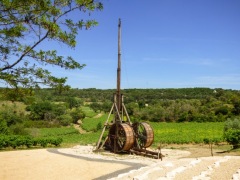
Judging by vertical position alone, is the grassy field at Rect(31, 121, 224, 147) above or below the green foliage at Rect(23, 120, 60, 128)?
above

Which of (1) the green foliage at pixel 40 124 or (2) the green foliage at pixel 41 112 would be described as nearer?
(1) the green foliage at pixel 40 124

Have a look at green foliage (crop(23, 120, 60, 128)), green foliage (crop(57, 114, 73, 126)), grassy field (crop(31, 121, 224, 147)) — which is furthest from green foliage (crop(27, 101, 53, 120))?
grassy field (crop(31, 121, 224, 147))

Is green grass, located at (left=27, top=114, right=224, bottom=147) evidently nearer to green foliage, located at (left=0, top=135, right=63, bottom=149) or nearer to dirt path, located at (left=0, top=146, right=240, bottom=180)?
green foliage, located at (left=0, top=135, right=63, bottom=149)

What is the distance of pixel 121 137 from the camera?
862 inches

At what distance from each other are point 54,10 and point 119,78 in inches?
563

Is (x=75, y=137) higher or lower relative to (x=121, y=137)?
lower

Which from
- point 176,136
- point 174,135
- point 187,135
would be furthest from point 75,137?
point 187,135

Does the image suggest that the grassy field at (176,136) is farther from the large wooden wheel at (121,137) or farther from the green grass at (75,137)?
the large wooden wheel at (121,137)

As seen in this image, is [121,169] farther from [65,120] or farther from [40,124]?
[65,120]

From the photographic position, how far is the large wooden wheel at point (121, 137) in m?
20.5

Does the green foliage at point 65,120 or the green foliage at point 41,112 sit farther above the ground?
the green foliage at point 41,112

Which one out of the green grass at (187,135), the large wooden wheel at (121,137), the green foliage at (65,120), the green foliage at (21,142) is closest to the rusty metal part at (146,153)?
the large wooden wheel at (121,137)

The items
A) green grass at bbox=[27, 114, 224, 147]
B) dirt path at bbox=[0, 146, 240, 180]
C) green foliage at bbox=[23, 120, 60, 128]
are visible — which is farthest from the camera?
green foliage at bbox=[23, 120, 60, 128]

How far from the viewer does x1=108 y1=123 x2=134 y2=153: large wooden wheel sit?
67.2 feet
